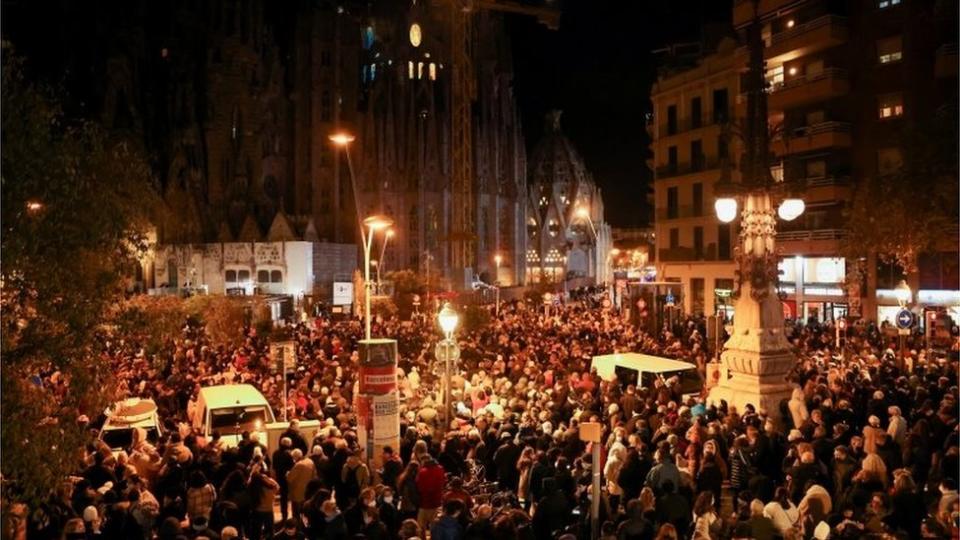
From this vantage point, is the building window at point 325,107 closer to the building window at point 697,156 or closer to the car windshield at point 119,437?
the building window at point 697,156

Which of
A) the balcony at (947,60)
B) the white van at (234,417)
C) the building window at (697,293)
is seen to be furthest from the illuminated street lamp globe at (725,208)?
the building window at (697,293)

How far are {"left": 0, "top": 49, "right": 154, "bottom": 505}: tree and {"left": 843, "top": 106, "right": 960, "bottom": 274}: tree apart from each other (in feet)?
66.4

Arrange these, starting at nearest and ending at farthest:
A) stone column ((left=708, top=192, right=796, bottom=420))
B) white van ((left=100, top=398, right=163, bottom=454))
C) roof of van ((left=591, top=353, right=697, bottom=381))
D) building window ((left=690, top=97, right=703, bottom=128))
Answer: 1. white van ((left=100, top=398, right=163, bottom=454))
2. stone column ((left=708, top=192, right=796, bottom=420))
3. roof of van ((left=591, top=353, right=697, bottom=381))
4. building window ((left=690, top=97, right=703, bottom=128))

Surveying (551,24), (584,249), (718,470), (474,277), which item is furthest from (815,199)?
(584,249)

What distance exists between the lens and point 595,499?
27.7ft

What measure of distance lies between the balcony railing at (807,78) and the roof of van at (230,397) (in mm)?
27432

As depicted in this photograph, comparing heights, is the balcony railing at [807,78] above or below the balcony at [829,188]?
above

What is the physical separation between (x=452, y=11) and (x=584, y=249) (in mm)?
30408

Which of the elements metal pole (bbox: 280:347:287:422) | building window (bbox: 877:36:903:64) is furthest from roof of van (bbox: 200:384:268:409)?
building window (bbox: 877:36:903:64)

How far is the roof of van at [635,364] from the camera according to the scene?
17.1 meters

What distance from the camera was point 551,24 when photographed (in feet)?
188

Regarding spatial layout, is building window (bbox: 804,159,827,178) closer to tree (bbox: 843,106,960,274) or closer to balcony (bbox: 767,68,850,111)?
balcony (bbox: 767,68,850,111)

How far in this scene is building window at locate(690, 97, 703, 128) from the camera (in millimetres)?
40875

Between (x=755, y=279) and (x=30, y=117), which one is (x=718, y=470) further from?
(x=30, y=117)
